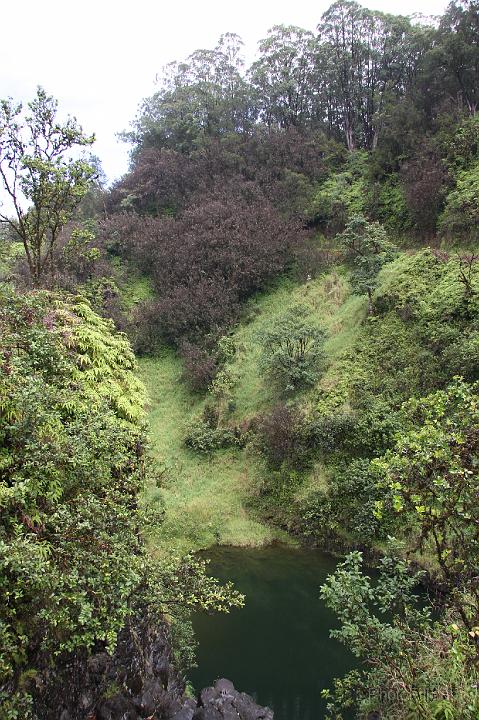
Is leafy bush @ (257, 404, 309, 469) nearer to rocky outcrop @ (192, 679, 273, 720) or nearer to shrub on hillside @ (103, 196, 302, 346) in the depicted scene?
shrub on hillside @ (103, 196, 302, 346)

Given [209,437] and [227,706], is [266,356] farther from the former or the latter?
[227,706]

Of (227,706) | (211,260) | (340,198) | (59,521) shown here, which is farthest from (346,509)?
(340,198)

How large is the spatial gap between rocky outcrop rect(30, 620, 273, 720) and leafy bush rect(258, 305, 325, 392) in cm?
1071

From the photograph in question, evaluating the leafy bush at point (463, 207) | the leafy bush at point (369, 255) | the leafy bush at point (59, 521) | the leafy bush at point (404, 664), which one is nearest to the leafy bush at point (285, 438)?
the leafy bush at point (369, 255)

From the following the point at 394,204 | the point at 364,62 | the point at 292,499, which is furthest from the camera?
the point at 364,62

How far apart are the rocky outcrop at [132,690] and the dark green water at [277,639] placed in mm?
1049

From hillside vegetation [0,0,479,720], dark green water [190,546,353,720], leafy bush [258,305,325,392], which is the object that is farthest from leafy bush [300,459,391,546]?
leafy bush [258,305,325,392]

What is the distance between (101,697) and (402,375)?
1217 cm

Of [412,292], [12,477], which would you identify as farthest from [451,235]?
[12,477]

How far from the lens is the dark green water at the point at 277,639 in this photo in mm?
8969

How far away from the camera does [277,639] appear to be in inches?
414

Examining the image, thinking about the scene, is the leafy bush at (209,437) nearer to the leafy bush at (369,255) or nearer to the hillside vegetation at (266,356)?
the hillside vegetation at (266,356)

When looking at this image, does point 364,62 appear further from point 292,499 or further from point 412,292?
point 292,499

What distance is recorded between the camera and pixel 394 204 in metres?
23.9
